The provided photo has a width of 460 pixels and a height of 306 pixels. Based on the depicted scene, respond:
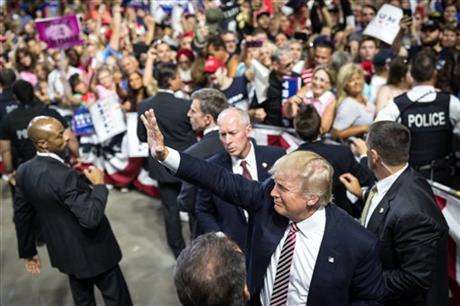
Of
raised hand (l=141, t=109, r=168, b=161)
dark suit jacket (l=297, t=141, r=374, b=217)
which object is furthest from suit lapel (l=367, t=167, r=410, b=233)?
raised hand (l=141, t=109, r=168, b=161)

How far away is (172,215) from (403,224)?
3.05 m

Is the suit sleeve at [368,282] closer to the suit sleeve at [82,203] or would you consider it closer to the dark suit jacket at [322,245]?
the dark suit jacket at [322,245]

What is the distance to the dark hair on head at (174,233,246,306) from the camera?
71.8 inches

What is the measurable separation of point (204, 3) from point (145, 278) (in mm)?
6273

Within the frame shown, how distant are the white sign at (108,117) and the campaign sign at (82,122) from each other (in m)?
0.21

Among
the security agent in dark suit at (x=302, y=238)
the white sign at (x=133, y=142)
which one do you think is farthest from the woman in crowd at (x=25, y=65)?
the security agent in dark suit at (x=302, y=238)

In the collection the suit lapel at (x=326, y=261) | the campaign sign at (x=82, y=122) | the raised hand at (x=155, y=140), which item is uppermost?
the raised hand at (x=155, y=140)

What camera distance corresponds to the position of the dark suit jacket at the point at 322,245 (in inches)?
93.2

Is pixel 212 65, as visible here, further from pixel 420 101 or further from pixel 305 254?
pixel 305 254

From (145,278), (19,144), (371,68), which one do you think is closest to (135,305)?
(145,278)

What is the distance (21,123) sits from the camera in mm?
5453

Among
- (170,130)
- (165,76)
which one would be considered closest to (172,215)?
(170,130)

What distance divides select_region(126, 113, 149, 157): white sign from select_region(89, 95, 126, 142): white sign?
0.58 ft

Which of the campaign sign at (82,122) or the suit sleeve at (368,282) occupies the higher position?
the suit sleeve at (368,282)
